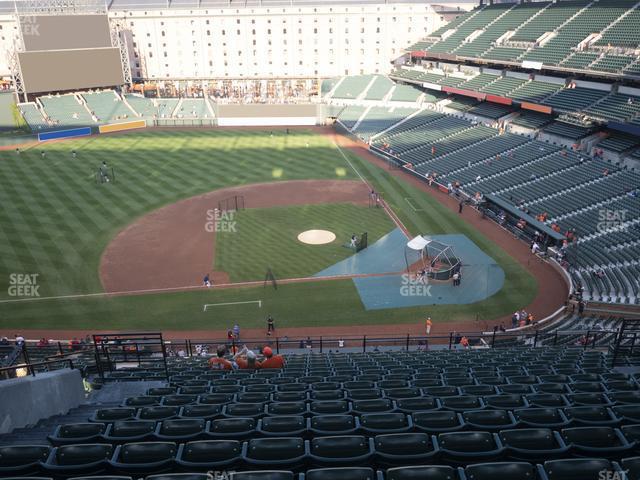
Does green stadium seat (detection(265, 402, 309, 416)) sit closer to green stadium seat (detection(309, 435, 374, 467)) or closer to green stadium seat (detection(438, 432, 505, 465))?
green stadium seat (detection(309, 435, 374, 467))

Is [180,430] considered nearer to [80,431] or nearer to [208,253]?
[80,431]

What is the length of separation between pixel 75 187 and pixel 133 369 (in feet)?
118

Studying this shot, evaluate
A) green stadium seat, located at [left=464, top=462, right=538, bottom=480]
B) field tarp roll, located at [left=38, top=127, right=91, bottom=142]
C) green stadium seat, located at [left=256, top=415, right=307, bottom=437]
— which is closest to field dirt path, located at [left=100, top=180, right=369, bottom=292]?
green stadium seat, located at [left=256, top=415, right=307, bottom=437]

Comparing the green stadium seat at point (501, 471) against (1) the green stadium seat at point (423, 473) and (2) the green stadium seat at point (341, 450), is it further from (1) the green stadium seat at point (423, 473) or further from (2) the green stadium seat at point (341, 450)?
(2) the green stadium seat at point (341, 450)

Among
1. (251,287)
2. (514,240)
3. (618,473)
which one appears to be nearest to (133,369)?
(618,473)

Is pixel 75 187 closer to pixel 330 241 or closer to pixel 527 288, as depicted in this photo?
pixel 330 241

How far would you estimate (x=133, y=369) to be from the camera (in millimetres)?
14953

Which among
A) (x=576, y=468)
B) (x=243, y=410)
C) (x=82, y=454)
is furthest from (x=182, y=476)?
(x=576, y=468)

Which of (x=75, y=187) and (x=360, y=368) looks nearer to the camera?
(x=360, y=368)
